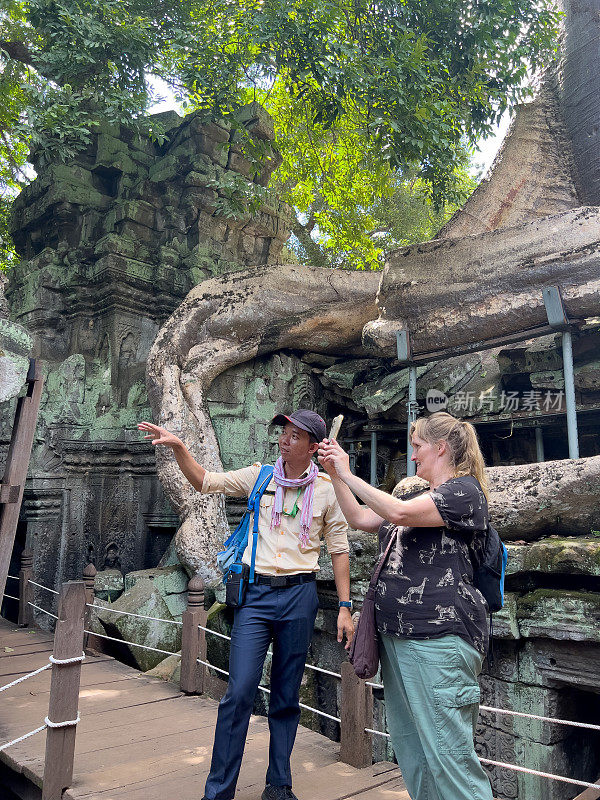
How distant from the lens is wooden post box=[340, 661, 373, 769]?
10.2 feet

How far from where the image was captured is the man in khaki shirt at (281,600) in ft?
7.90

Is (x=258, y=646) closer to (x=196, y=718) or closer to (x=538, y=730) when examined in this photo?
(x=196, y=718)

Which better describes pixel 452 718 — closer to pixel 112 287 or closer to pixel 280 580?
pixel 280 580

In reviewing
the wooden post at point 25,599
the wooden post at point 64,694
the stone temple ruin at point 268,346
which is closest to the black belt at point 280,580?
the wooden post at point 64,694

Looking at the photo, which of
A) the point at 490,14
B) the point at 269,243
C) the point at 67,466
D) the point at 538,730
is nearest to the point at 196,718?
the point at 538,730

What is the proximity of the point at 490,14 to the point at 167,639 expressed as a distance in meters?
8.90

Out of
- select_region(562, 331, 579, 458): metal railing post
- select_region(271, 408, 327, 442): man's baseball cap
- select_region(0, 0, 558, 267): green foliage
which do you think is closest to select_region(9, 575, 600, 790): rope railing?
select_region(271, 408, 327, 442): man's baseball cap

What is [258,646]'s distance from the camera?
8.16 feet

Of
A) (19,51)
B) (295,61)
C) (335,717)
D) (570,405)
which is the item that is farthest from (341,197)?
(335,717)

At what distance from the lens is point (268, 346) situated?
807 cm

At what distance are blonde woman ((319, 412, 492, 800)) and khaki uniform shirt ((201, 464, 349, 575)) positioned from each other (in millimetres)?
612

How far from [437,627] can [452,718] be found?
258 millimetres

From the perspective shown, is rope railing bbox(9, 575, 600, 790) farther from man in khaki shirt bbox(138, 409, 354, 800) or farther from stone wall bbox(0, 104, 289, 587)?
stone wall bbox(0, 104, 289, 587)

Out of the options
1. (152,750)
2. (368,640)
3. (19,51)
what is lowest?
(152,750)
